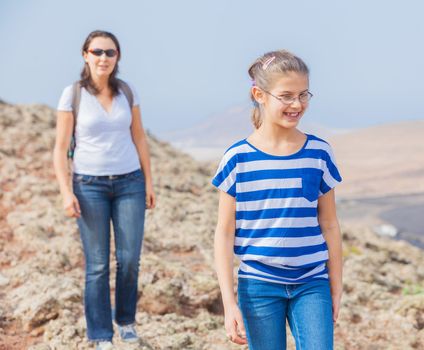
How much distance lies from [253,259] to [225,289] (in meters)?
0.15

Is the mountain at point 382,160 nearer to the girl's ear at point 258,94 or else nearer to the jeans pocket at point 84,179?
the jeans pocket at point 84,179

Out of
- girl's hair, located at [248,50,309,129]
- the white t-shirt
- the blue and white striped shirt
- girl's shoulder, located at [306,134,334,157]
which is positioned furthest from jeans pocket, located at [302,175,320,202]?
the white t-shirt

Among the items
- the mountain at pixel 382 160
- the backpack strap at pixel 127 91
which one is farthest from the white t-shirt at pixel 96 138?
the mountain at pixel 382 160

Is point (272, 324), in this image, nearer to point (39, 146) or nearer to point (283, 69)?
point (283, 69)

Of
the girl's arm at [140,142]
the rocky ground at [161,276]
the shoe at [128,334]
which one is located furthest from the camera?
the rocky ground at [161,276]

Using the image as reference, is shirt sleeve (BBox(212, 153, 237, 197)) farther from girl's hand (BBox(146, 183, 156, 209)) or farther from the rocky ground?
the rocky ground

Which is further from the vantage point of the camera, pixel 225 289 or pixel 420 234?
pixel 420 234

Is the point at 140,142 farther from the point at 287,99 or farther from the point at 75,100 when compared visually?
the point at 287,99

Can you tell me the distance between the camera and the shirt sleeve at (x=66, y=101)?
3.85 meters

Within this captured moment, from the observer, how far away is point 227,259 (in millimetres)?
2596

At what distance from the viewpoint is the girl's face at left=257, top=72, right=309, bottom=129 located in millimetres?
2510

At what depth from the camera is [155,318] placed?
5.16 m

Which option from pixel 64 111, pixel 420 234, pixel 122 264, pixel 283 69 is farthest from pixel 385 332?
pixel 420 234

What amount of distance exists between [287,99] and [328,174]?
1.06ft
